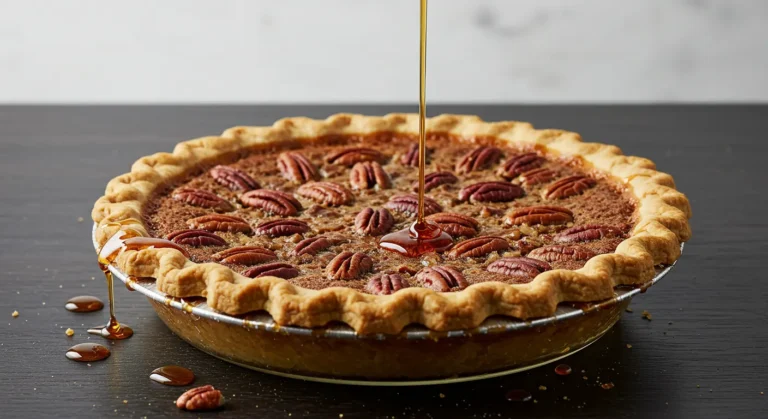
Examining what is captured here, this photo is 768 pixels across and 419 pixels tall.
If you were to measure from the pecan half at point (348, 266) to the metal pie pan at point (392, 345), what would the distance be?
12.2 inches

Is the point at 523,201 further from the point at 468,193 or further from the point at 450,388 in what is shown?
the point at 450,388

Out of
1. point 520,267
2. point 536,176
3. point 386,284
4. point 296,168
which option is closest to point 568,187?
point 536,176

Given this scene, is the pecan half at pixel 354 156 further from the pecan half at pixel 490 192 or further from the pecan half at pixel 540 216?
the pecan half at pixel 540 216

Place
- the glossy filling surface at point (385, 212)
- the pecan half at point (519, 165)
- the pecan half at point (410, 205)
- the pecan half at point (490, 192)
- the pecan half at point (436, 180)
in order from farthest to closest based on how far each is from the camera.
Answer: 1. the pecan half at point (519, 165)
2. the pecan half at point (436, 180)
3. the pecan half at point (490, 192)
4. the pecan half at point (410, 205)
5. the glossy filling surface at point (385, 212)

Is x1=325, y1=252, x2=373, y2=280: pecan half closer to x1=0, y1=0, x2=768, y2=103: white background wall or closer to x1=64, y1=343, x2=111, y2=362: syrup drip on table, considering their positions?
x1=64, y1=343, x2=111, y2=362: syrup drip on table

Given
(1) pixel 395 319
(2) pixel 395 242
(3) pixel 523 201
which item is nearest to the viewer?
(1) pixel 395 319

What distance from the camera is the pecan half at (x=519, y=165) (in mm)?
3396

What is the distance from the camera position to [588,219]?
117 inches

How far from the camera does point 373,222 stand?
2896 millimetres

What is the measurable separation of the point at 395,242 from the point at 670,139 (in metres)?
2.05

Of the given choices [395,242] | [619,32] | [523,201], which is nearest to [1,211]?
[395,242]

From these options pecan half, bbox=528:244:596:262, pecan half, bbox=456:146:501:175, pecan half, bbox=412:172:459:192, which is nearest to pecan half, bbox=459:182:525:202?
pecan half, bbox=412:172:459:192

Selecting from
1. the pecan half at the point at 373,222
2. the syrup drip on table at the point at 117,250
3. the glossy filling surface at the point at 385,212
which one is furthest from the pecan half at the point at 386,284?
the syrup drip on table at the point at 117,250

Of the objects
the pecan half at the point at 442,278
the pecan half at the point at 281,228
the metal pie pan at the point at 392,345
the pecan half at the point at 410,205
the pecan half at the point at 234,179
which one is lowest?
the metal pie pan at the point at 392,345
